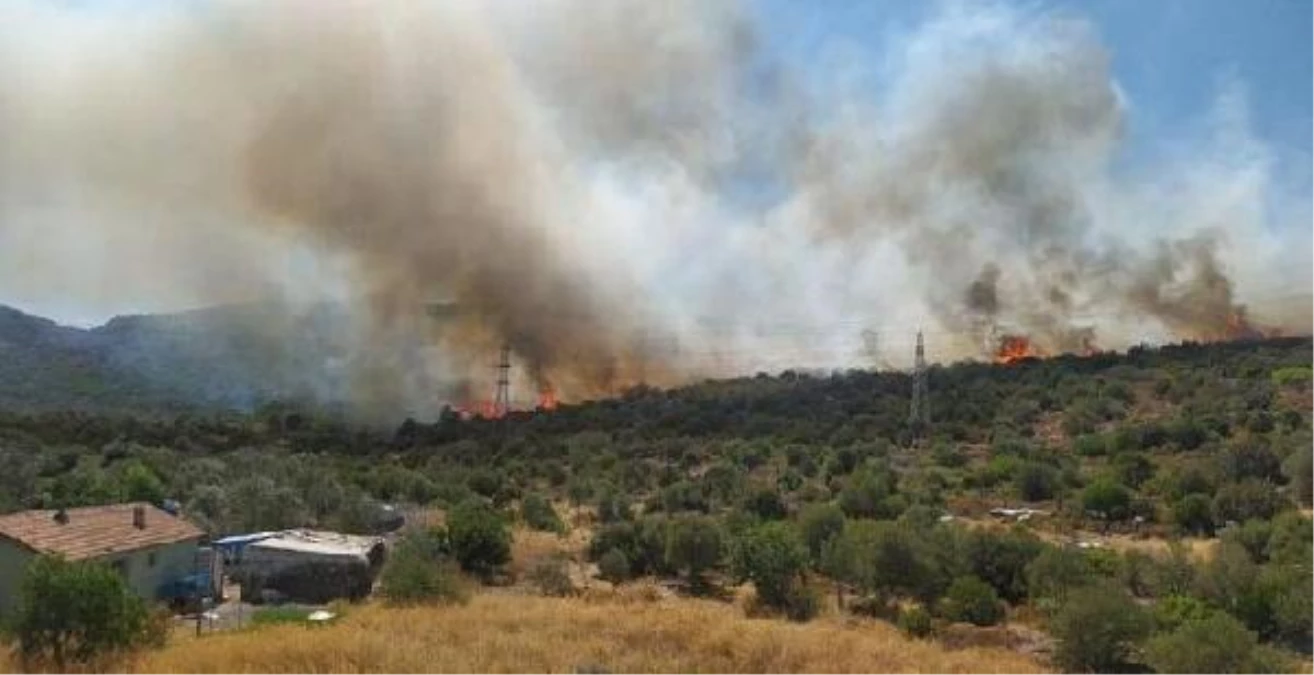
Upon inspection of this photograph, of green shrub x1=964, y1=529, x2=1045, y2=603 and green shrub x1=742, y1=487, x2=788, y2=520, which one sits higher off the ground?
green shrub x1=742, y1=487, x2=788, y2=520

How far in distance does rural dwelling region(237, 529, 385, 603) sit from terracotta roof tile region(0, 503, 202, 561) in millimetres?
2309

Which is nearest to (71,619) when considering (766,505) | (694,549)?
(694,549)

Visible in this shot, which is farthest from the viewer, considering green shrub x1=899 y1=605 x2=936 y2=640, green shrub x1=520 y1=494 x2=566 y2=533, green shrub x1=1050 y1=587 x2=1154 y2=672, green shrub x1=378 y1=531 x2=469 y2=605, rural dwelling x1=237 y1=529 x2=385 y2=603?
green shrub x1=520 y1=494 x2=566 y2=533

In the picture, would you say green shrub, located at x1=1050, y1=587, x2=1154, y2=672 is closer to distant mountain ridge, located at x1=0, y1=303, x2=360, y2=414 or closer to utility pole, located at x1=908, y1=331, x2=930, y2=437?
utility pole, located at x1=908, y1=331, x2=930, y2=437

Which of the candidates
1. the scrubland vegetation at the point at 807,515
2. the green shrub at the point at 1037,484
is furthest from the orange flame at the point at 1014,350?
the green shrub at the point at 1037,484

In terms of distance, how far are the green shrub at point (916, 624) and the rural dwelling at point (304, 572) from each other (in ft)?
44.9

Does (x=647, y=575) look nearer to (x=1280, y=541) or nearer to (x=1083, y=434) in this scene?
(x=1280, y=541)

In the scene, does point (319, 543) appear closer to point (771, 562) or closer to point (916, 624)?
point (771, 562)

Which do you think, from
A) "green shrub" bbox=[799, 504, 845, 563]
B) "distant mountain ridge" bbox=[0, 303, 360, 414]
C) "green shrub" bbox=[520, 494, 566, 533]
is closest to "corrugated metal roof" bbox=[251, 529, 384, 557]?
"green shrub" bbox=[520, 494, 566, 533]

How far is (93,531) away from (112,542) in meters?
1.02

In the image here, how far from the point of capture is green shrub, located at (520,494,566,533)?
142 ft

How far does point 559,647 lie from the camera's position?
18.6 m

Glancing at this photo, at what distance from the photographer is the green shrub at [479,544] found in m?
34.0

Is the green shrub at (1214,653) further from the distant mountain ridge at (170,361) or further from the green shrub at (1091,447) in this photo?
the distant mountain ridge at (170,361)
